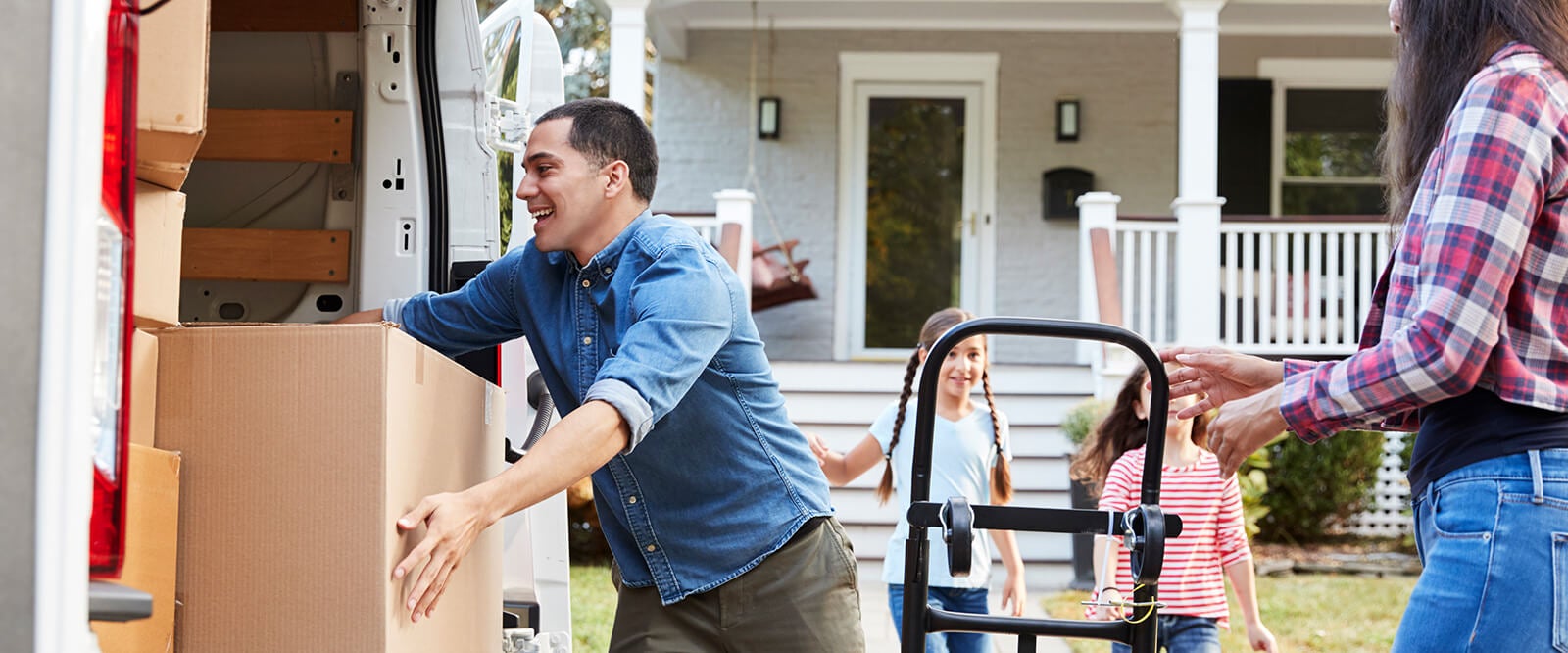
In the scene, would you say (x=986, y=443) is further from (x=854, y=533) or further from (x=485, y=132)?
(x=854, y=533)

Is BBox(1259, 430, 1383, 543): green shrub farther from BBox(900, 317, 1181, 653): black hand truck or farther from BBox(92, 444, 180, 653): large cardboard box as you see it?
BBox(92, 444, 180, 653): large cardboard box

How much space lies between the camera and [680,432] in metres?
2.56

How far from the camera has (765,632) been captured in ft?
8.61

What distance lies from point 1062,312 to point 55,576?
1029 centimetres

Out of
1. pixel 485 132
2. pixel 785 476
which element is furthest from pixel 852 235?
pixel 785 476

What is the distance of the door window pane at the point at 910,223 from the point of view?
447 inches

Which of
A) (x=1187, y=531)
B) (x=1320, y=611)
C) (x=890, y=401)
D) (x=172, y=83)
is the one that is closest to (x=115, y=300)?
(x=172, y=83)

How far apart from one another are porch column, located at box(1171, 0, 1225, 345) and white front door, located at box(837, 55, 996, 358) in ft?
6.63

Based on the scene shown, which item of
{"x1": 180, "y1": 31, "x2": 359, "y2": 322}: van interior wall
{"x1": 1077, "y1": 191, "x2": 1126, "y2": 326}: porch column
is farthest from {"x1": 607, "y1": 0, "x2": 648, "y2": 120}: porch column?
{"x1": 180, "y1": 31, "x2": 359, "y2": 322}: van interior wall

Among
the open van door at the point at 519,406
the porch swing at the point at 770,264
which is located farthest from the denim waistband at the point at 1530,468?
the porch swing at the point at 770,264

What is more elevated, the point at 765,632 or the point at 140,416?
the point at 140,416

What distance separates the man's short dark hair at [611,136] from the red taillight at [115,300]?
Result: 1.21 meters

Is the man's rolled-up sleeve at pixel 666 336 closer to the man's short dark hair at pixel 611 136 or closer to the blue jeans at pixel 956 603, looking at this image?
the man's short dark hair at pixel 611 136

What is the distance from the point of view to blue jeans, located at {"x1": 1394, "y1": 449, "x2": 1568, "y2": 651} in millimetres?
1726
